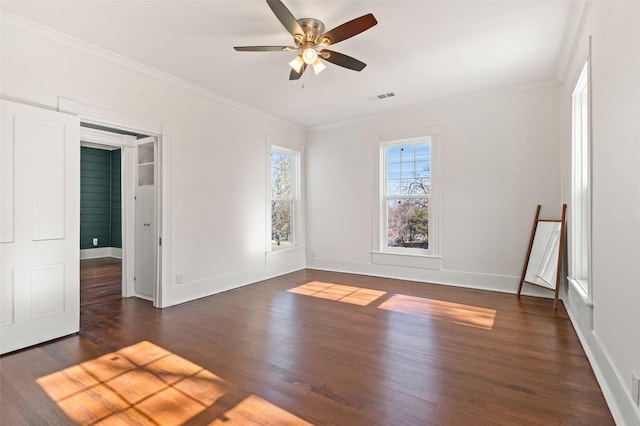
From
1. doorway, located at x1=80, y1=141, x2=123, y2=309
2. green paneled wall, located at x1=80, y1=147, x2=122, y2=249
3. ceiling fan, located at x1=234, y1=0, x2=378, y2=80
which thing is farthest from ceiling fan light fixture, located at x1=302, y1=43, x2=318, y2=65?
green paneled wall, located at x1=80, y1=147, x2=122, y2=249

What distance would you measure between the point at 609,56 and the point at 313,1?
2.12 meters

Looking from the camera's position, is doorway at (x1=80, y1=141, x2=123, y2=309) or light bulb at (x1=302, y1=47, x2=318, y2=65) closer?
light bulb at (x1=302, y1=47, x2=318, y2=65)

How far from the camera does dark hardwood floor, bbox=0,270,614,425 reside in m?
1.94

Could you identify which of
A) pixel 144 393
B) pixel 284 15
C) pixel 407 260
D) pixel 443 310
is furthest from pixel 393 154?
pixel 144 393

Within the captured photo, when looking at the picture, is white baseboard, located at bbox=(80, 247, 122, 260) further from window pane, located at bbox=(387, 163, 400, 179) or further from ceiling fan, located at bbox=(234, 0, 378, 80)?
ceiling fan, located at bbox=(234, 0, 378, 80)

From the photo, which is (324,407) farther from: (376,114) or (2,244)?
(376,114)

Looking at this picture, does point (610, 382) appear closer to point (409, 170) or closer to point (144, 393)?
point (144, 393)

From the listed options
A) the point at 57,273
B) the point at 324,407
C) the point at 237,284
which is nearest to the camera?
the point at 324,407

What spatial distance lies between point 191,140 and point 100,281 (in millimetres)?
3126

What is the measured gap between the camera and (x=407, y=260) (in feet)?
17.8

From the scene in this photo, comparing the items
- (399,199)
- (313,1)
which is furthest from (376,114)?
(313,1)

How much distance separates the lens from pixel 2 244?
8.89ft

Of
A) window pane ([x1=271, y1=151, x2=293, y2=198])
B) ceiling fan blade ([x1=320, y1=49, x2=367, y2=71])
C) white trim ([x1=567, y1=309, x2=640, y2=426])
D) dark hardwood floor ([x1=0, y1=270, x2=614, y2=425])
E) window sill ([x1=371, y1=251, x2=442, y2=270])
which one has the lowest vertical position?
dark hardwood floor ([x1=0, y1=270, x2=614, y2=425])

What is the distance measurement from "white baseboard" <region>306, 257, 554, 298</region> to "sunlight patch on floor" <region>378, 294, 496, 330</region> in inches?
38.2
